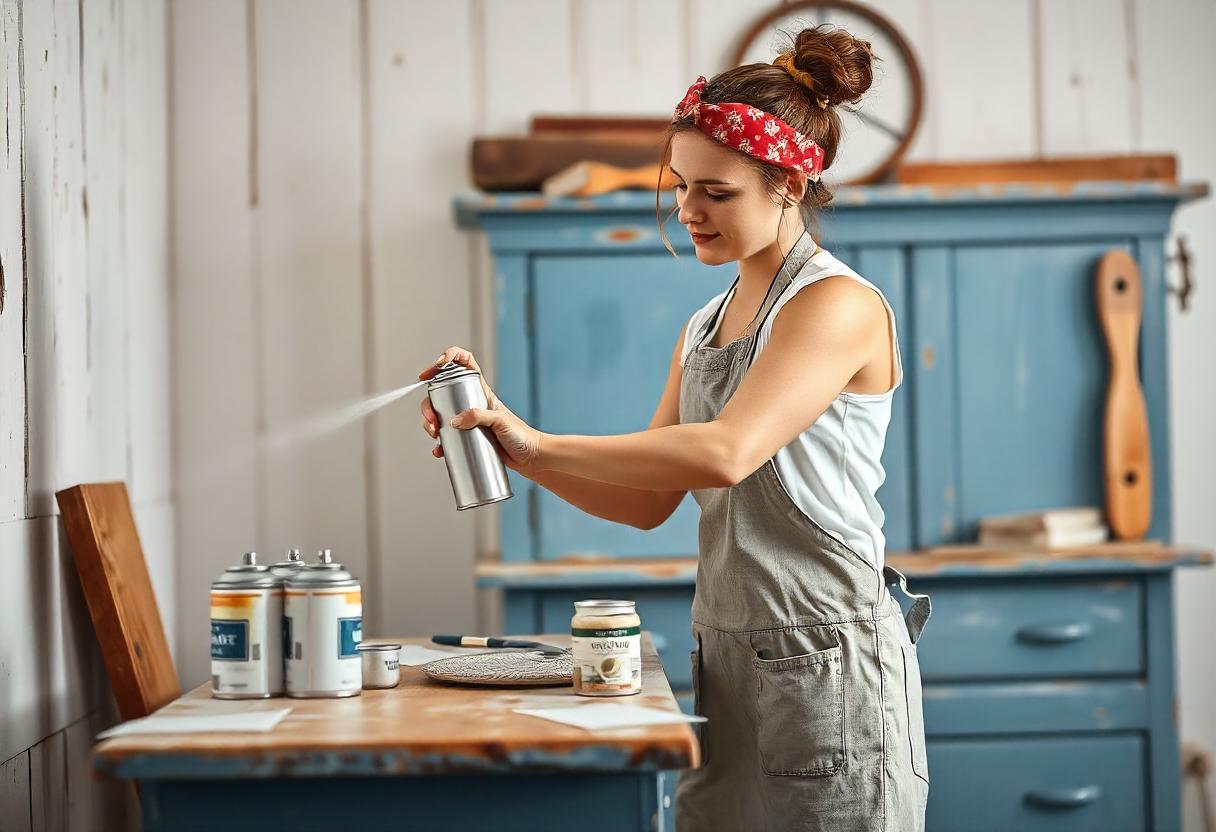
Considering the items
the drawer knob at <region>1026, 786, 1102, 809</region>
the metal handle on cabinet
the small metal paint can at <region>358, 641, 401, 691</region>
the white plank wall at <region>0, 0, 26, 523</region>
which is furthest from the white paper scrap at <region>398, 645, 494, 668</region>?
the metal handle on cabinet

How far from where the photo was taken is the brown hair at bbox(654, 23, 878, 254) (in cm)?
154

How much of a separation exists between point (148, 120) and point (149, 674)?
4.30 ft

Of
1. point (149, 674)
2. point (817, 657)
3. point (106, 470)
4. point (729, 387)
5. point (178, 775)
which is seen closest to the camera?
point (178, 775)

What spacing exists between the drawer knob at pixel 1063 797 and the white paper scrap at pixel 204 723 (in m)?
1.76

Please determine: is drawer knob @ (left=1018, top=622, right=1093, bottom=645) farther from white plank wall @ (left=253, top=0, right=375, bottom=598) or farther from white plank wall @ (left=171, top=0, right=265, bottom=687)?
white plank wall @ (left=171, top=0, right=265, bottom=687)

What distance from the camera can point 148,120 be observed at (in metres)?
2.70

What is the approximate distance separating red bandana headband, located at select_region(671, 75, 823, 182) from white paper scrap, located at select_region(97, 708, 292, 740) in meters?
0.85

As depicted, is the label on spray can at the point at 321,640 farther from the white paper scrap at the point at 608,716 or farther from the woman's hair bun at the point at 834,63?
the woman's hair bun at the point at 834,63

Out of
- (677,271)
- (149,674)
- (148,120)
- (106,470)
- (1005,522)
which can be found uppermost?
(148,120)

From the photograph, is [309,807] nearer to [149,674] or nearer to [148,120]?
[149,674]

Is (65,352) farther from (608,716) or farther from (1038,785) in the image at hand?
(1038,785)

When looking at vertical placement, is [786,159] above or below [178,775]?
above

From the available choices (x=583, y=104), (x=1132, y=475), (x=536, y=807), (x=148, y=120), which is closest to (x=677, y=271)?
(x=583, y=104)

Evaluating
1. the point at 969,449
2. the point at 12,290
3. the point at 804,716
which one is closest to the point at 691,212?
the point at 804,716
